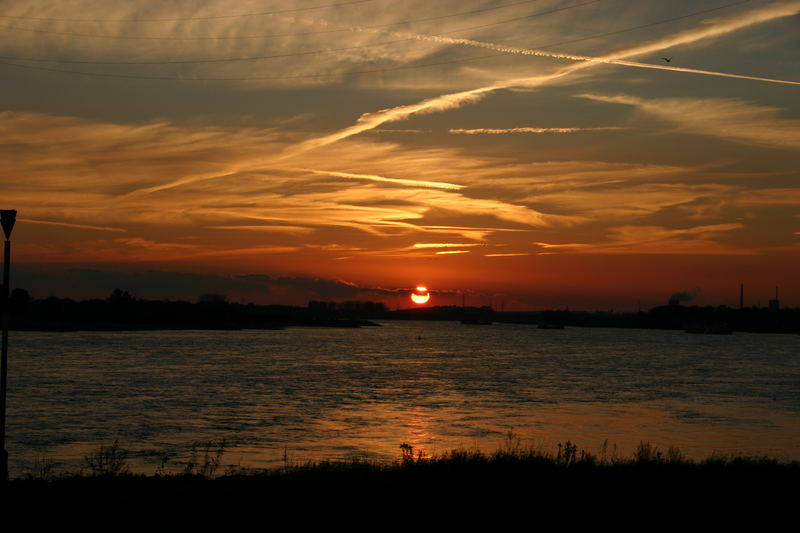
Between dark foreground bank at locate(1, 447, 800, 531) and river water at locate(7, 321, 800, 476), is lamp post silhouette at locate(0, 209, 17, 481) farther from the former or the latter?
river water at locate(7, 321, 800, 476)

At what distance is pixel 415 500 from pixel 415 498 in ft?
0.72

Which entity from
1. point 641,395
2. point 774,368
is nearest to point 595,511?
point 641,395

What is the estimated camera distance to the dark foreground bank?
57.0ft

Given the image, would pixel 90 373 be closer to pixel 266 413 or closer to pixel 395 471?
pixel 266 413

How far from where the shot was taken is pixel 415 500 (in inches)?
774

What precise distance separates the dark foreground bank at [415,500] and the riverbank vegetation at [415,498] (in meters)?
0.03

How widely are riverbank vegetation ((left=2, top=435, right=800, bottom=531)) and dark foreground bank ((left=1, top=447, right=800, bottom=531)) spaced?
0.09 ft

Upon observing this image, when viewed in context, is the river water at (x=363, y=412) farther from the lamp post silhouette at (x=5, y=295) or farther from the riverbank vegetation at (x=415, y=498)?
the riverbank vegetation at (x=415, y=498)

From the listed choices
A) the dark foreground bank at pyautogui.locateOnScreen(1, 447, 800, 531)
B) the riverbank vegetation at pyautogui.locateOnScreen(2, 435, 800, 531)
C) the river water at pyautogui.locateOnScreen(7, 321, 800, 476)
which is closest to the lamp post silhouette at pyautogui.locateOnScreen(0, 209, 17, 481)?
the dark foreground bank at pyautogui.locateOnScreen(1, 447, 800, 531)

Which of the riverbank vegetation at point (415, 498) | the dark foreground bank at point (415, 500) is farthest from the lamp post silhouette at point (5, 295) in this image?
the riverbank vegetation at point (415, 498)

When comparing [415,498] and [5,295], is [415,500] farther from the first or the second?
[5,295]

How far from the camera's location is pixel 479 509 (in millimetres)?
18969

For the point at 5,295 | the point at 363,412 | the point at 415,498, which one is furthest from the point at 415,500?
the point at 363,412

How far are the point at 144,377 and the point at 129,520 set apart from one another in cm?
7006
